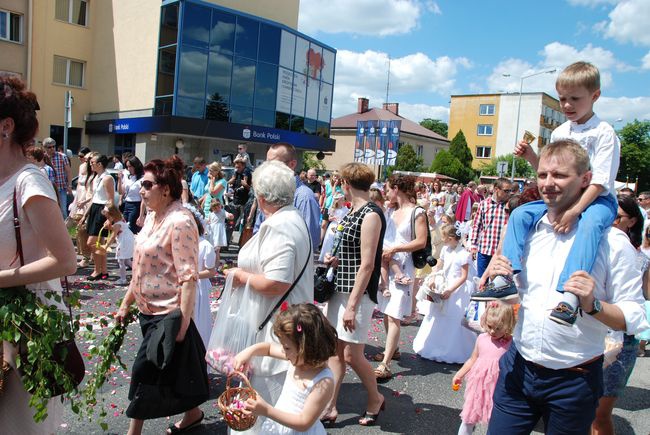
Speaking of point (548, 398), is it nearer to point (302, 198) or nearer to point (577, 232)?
point (577, 232)

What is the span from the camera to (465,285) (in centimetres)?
626

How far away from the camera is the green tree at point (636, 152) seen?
6262cm

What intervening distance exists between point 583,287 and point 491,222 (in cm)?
563

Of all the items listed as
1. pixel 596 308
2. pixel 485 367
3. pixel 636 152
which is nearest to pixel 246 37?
pixel 485 367

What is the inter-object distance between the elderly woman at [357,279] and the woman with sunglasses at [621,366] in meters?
1.63

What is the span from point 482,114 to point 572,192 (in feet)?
245

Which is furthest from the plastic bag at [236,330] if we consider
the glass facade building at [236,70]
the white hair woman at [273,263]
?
the glass facade building at [236,70]

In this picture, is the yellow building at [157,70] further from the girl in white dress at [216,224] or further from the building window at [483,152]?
the building window at [483,152]

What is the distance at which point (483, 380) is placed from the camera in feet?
12.5

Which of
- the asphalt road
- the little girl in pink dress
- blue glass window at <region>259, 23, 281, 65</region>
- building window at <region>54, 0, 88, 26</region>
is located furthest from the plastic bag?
building window at <region>54, 0, 88, 26</region>

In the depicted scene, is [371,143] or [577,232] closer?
[577,232]

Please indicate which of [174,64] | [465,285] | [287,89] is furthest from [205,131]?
[465,285]

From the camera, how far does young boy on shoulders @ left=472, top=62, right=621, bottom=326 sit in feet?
7.20

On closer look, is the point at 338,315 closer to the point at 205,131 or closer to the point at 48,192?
the point at 48,192
